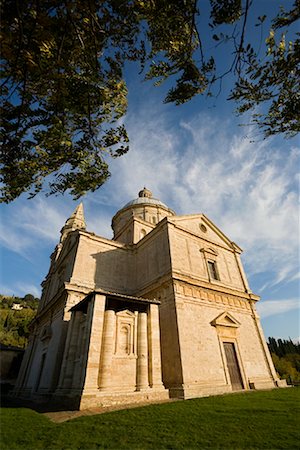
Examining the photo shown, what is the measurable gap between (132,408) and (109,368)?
1.83 metres

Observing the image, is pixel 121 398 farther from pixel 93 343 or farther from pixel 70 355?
pixel 70 355

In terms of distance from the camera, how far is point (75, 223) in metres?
28.6

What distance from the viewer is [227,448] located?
4.64 m

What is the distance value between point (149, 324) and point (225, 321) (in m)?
6.33

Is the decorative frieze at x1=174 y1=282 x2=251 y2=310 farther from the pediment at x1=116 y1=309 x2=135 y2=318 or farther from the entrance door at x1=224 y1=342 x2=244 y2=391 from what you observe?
the pediment at x1=116 y1=309 x2=135 y2=318

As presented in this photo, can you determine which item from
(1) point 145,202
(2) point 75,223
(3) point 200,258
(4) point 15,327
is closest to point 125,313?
(3) point 200,258

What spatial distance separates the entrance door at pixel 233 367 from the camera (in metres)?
13.6

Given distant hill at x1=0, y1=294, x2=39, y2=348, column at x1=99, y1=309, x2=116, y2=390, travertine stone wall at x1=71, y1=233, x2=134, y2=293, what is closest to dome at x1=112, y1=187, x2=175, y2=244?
travertine stone wall at x1=71, y1=233, x2=134, y2=293

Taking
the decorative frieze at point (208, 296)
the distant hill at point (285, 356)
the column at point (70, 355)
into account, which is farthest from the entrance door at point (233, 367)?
the distant hill at point (285, 356)

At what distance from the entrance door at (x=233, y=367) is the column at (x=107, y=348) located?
8121 millimetres

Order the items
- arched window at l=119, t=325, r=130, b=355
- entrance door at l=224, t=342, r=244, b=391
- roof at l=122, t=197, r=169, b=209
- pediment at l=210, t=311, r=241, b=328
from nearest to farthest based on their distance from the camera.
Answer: arched window at l=119, t=325, r=130, b=355 → entrance door at l=224, t=342, r=244, b=391 → pediment at l=210, t=311, r=241, b=328 → roof at l=122, t=197, r=169, b=209

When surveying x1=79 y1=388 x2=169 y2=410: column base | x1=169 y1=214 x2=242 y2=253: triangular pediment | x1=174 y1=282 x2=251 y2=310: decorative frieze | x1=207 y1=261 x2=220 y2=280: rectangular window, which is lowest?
x1=79 y1=388 x2=169 y2=410: column base

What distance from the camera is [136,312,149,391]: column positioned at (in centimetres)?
1011

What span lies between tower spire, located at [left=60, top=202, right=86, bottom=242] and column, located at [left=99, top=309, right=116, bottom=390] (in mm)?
18273
